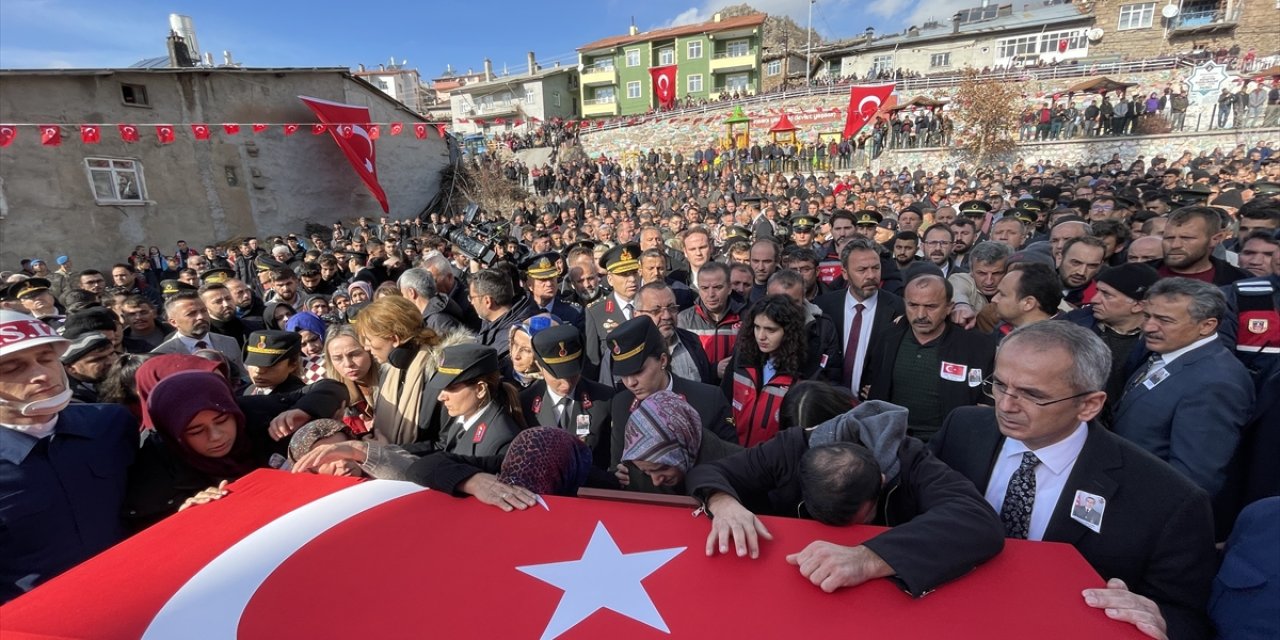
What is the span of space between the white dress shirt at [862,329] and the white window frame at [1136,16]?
4776 centimetres

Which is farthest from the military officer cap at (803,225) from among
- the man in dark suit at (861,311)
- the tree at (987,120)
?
the tree at (987,120)

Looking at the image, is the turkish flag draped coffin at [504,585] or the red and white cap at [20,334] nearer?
the turkish flag draped coffin at [504,585]

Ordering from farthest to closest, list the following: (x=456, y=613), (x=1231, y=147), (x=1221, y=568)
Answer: (x=1231, y=147), (x=1221, y=568), (x=456, y=613)

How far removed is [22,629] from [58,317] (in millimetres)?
5638

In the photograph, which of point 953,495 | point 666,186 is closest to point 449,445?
point 953,495

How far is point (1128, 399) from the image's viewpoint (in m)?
2.68

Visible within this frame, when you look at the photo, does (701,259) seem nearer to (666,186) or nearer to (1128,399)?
(1128,399)

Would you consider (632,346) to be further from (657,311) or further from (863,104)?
(863,104)

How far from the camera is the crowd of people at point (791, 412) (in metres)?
1.65

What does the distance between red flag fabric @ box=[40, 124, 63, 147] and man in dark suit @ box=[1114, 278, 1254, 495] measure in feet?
60.4

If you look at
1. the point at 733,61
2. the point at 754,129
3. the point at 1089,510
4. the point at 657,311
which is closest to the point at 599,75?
the point at 733,61

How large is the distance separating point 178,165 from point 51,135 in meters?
3.35

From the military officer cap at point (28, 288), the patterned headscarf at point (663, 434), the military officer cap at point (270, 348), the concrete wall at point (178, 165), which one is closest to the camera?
the patterned headscarf at point (663, 434)

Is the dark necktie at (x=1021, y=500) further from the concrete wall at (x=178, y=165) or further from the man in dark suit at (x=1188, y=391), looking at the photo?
the concrete wall at (x=178, y=165)
